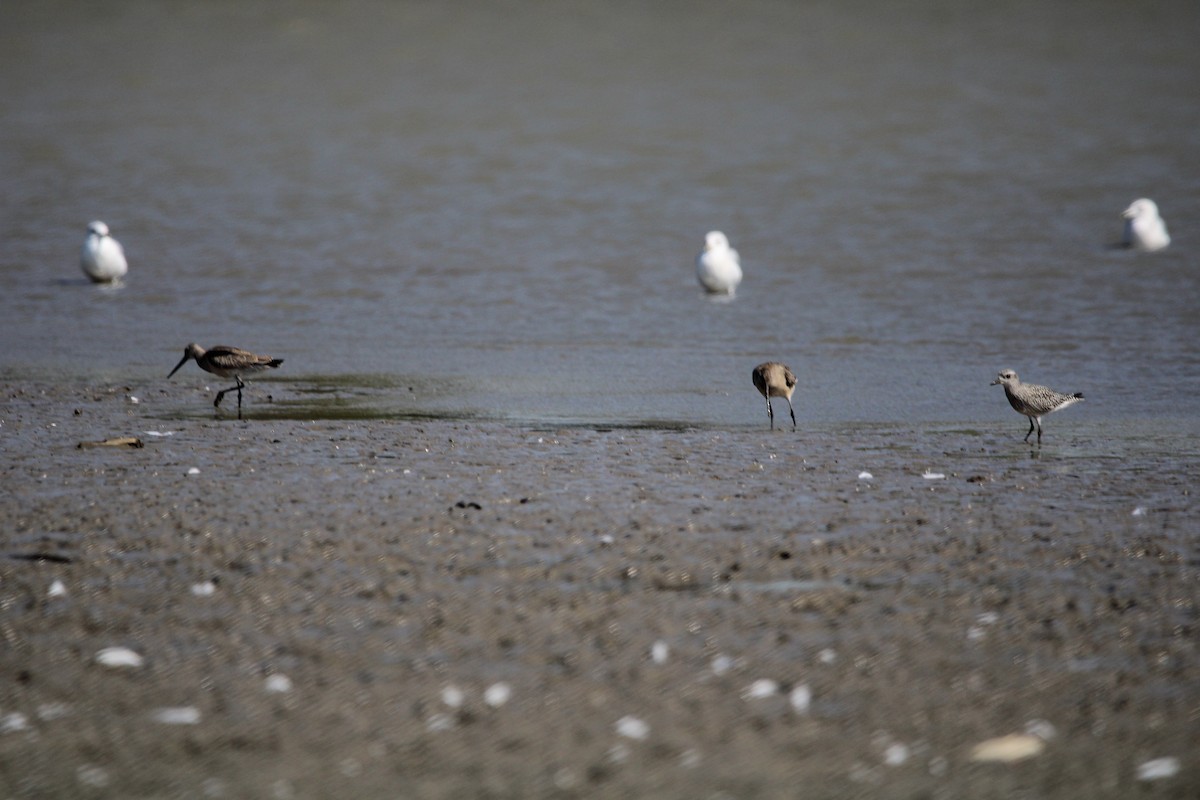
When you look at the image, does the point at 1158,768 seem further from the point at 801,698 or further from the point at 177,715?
the point at 177,715

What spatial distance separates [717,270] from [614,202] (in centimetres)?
754

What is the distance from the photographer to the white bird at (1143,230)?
19.3 metres

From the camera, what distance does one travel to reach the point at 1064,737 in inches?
169

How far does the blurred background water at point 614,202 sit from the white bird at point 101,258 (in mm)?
397

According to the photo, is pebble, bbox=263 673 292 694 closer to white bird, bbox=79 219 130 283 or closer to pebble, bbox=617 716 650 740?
pebble, bbox=617 716 650 740

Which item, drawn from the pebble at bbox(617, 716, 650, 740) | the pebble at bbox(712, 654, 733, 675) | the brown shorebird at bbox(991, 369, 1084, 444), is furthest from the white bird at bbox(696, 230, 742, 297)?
the pebble at bbox(617, 716, 650, 740)

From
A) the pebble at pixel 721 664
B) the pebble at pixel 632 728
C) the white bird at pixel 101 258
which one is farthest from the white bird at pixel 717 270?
the pebble at pixel 632 728

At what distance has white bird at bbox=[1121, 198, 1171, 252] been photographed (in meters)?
19.3

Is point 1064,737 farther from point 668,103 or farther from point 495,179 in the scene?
point 668,103

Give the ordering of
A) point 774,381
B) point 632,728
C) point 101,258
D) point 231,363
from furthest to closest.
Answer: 1. point 101,258
2. point 231,363
3. point 774,381
4. point 632,728

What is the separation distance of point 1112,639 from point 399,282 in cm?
1289

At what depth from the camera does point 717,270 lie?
642 inches

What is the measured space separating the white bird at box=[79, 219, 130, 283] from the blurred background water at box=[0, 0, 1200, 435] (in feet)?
1.30

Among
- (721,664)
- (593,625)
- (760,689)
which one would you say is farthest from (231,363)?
(760,689)
